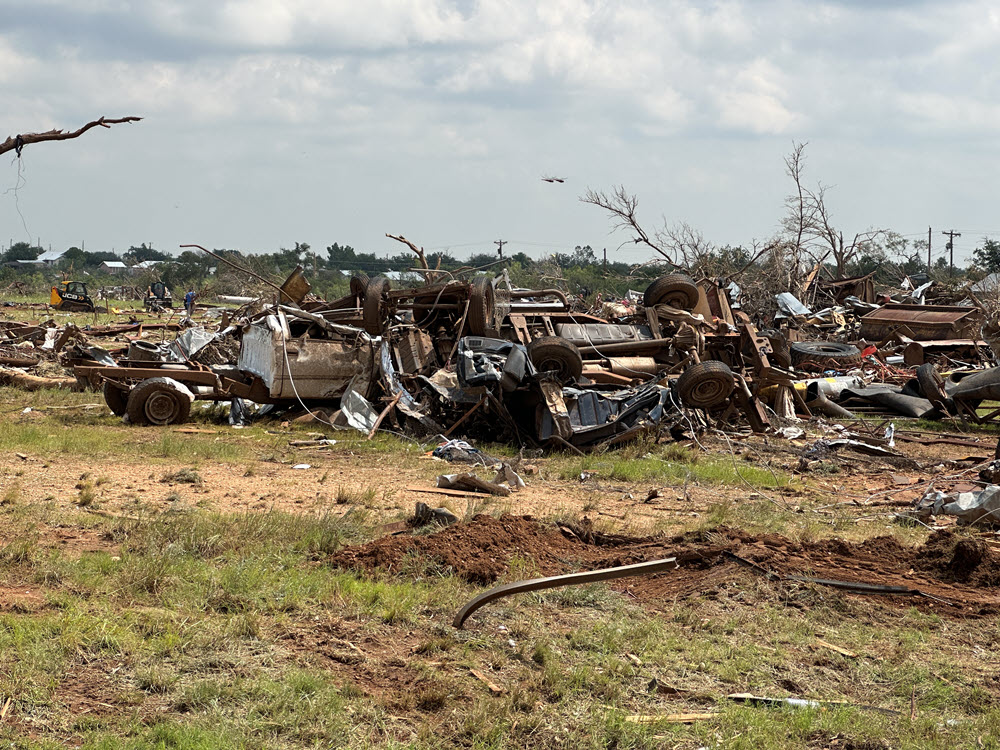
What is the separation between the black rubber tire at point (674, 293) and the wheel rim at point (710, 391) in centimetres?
329

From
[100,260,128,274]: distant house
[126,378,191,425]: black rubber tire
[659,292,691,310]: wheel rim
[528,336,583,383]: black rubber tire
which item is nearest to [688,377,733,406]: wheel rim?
[528,336,583,383]: black rubber tire

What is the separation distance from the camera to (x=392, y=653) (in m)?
5.60

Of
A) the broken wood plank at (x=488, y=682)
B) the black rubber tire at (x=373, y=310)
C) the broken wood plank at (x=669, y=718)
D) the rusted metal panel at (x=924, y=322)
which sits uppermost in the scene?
the black rubber tire at (x=373, y=310)

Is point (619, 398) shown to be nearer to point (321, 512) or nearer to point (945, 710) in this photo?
point (321, 512)

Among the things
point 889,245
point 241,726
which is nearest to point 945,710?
point 241,726

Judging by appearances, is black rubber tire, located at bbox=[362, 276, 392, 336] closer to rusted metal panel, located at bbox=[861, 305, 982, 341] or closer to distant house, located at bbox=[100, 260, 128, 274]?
rusted metal panel, located at bbox=[861, 305, 982, 341]

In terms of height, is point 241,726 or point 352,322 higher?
point 352,322

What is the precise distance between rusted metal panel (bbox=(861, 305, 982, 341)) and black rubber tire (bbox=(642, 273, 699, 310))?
11587mm

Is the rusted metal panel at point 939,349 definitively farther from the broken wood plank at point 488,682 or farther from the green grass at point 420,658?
the broken wood plank at point 488,682

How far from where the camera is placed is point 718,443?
14.4 m

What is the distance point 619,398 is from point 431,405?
271 centimetres

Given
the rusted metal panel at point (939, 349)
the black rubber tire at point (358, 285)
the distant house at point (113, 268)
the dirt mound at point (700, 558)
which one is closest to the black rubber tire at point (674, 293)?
the black rubber tire at point (358, 285)

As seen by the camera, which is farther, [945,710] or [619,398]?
[619,398]

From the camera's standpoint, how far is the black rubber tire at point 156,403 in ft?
48.9
